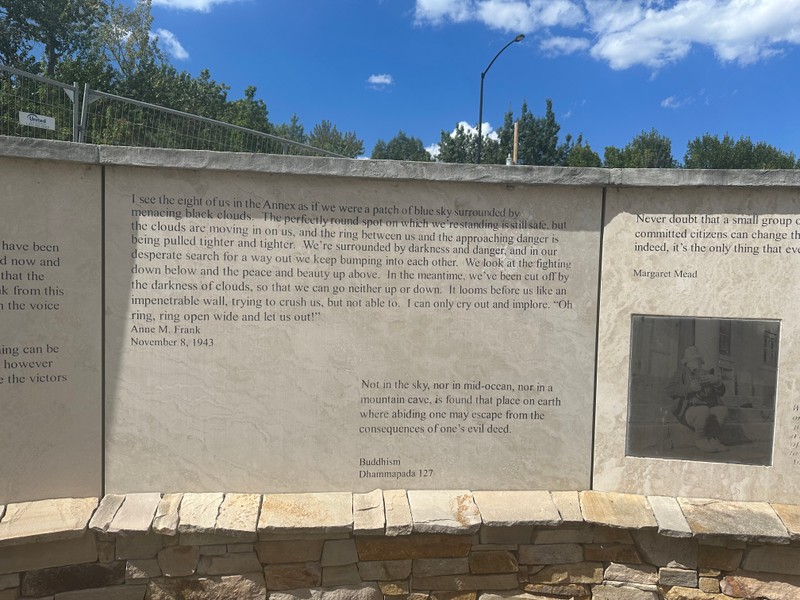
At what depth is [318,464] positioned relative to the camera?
11.1 feet

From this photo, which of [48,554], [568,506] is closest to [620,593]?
[568,506]

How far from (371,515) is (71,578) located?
1.77 meters

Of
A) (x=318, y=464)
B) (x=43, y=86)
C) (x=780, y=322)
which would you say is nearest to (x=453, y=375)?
(x=318, y=464)

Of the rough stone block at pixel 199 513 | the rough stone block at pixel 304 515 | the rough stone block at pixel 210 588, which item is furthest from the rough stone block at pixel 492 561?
the rough stone block at pixel 199 513

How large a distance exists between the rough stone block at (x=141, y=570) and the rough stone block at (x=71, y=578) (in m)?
0.04

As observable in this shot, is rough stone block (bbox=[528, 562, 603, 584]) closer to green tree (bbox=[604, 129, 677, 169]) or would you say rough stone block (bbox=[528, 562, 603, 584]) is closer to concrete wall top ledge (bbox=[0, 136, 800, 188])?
concrete wall top ledge (bbox=[0, 136, 800, 188])

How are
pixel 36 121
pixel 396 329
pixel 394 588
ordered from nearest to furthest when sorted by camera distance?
pixel 394 588 < pixel 396 329 < pixel 36 121

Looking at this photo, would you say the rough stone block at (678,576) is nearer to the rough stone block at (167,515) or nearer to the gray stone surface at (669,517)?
the gray stone surface at (669,517)

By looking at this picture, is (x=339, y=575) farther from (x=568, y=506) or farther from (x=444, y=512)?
(x=568, y=506)

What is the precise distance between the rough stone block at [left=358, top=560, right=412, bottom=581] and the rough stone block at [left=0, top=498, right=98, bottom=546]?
1.63 meters

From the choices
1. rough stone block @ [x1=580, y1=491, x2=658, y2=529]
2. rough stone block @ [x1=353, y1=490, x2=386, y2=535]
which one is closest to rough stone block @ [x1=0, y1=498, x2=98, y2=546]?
rough stone block @ [x1=353, y1=490, x2=386, y2=535]

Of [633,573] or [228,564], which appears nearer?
[228,564]

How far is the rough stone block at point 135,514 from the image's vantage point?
3.00m

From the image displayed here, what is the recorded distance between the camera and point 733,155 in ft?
158
